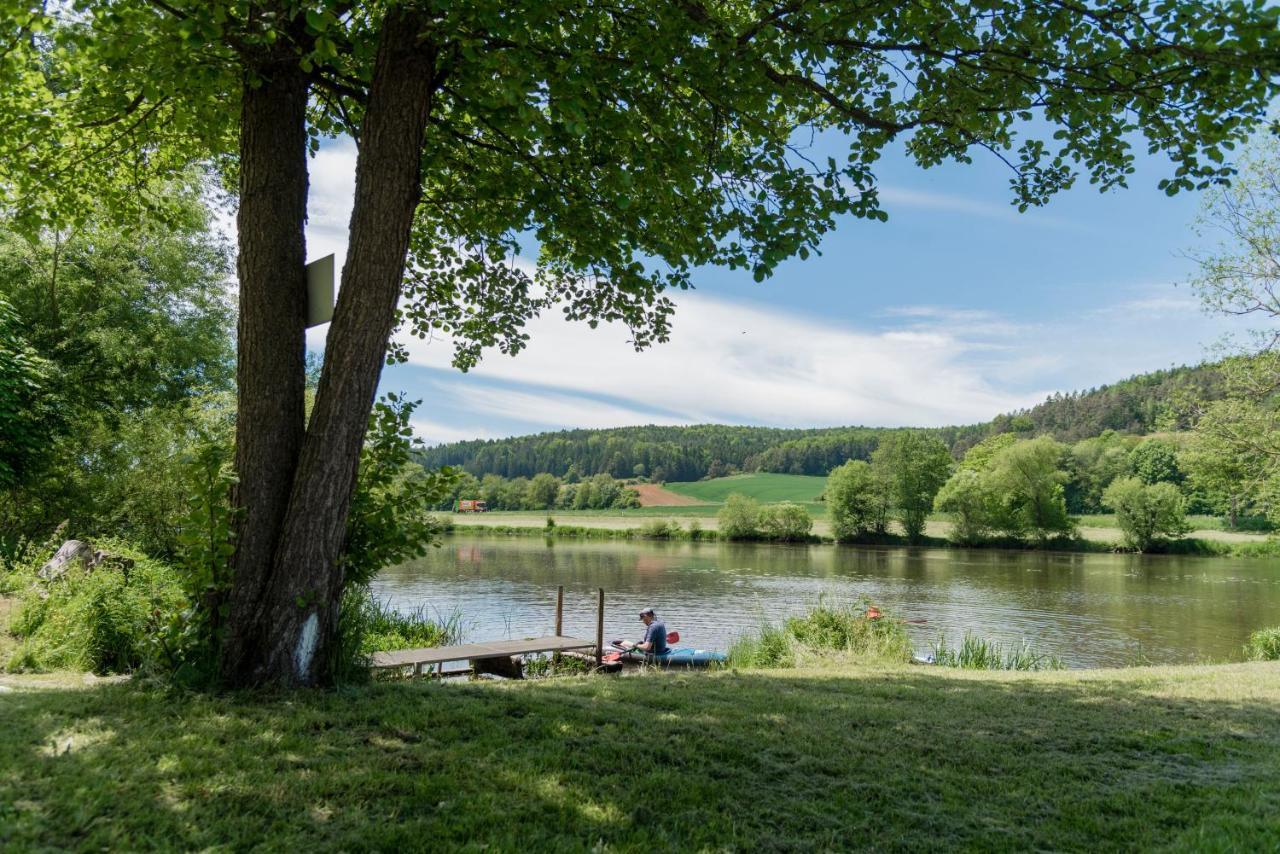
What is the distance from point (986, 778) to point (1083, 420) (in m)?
126

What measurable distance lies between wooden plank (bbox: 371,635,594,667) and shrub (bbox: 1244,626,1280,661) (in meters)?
11.8

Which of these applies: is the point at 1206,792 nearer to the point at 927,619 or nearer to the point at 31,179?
the point at 31,179

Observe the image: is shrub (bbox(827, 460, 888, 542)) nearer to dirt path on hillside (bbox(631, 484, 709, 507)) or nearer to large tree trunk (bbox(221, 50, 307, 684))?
dirt path on hillside (bbox(631, 484, 709, 507))

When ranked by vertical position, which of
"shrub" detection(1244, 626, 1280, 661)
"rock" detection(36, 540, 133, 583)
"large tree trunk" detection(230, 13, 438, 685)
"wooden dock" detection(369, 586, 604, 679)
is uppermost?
"large tree trunk" detection(230, 13, 438, 685)

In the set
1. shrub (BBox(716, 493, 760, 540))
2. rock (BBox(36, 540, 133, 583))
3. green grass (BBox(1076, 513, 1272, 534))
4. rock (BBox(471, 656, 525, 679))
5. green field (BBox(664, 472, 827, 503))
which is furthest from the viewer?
green field (BBox(664, 472, 827, 503))

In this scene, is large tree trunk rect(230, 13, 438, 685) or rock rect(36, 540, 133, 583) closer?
large tree trunk rect(230, 13, 438, 685)

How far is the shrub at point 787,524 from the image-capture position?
64062 millimetres

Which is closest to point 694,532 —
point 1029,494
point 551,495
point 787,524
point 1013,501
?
point 787,524

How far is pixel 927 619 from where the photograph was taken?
74.7 feet

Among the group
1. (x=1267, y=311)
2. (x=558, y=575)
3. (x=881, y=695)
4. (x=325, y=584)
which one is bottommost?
(x=558, y=575)

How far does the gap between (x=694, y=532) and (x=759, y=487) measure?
114 feet

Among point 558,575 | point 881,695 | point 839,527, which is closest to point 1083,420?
point 839,527

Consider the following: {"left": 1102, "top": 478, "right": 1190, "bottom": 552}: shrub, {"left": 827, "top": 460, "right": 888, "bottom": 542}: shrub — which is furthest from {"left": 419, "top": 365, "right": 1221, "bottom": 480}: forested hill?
{"left": 1102, "top": 478, "right": 1190, "bottom": 552}: shrub

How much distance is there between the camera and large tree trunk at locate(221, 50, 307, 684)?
433 cm
